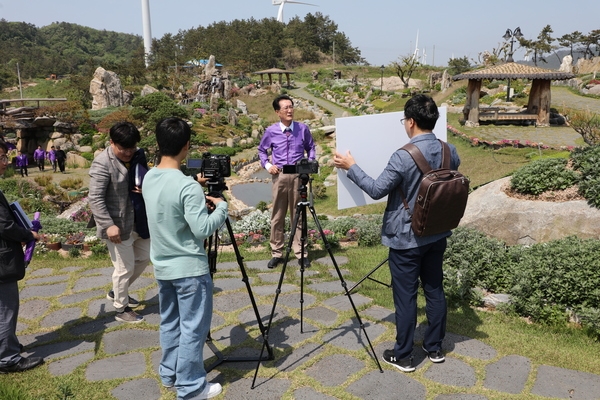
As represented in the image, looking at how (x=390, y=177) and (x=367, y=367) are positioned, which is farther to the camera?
(x=367, y=367)

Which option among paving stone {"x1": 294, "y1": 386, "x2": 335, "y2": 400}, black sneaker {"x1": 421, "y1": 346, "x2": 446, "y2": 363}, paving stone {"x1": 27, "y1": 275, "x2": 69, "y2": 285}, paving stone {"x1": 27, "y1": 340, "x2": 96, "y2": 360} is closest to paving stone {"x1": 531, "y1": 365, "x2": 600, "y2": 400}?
black sneaker {"x1": 421, "y1": 346, "x2": 446, "y2": 363}

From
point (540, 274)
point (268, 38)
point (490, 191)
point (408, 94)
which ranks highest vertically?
point (268, 38)

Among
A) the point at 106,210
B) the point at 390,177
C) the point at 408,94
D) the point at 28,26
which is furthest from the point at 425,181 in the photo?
the point at 28,26

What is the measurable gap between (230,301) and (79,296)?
174cm

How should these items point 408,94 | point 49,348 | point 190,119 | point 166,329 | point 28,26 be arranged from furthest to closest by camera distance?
point 28,26 < point 408,94 < point 190,119 < point 49,348 < point 166,329

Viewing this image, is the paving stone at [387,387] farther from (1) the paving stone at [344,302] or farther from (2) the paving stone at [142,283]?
(2) the paving stone at [142,283]

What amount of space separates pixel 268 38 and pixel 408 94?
39492 mm

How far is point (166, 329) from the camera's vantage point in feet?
10.2

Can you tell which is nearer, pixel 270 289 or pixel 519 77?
pixel 270 289

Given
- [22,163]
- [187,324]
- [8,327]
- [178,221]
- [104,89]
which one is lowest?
[22,163]

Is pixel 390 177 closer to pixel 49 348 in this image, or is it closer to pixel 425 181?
pixel 425 181

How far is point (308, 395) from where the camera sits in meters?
3.15

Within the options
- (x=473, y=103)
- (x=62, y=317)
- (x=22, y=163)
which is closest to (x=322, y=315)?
(x=62, y=317)

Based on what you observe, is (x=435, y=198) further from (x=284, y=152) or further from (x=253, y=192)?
(x=253, y=192)
